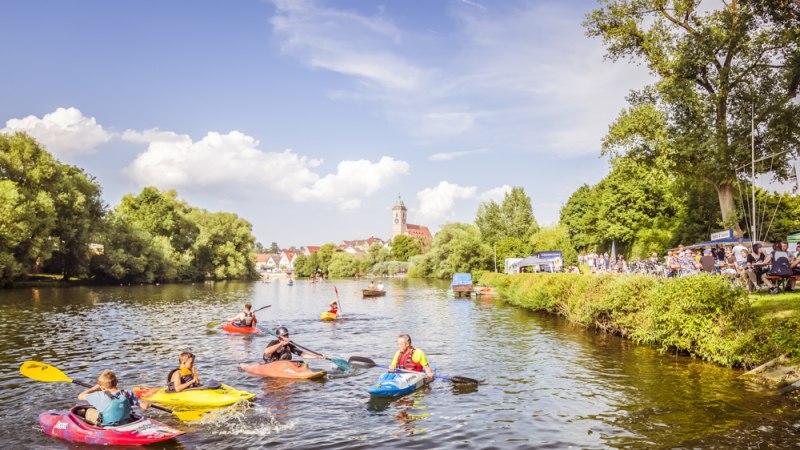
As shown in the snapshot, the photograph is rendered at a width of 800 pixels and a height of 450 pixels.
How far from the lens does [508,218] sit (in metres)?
113

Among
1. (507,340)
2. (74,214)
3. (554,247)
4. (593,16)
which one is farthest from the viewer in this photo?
(554,247)

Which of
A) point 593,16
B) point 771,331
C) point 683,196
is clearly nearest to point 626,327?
point 771,331

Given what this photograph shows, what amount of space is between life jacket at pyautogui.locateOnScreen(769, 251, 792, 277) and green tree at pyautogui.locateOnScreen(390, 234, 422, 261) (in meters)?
131

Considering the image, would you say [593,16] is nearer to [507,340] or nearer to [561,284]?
[561,284]

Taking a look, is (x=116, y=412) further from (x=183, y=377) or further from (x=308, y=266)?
(x=308, y=266)

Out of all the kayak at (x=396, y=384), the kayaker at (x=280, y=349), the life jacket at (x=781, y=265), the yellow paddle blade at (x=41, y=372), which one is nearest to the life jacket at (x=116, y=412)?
the yellow paddle blade at (x=41, y=372)

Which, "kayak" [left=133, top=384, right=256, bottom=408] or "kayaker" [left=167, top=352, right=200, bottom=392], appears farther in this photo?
"kayaker" [left=167, top=352, right=200, bottom=392]

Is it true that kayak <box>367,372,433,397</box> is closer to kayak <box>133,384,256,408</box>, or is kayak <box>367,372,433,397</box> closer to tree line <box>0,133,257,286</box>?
kayak <box>133,384,256,408</box>

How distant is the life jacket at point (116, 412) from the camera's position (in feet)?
37.1

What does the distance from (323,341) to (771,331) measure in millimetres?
18660

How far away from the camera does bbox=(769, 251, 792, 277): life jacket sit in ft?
64.6

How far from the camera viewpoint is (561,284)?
106 feet

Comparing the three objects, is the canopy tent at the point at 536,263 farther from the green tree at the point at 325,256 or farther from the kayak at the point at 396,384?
the green tree at the point at 325,256

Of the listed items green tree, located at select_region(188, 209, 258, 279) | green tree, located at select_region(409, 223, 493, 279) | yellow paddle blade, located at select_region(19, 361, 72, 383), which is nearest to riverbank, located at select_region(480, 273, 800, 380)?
yellow paddle blade, located at select_region(19, 361, 72, 383)
